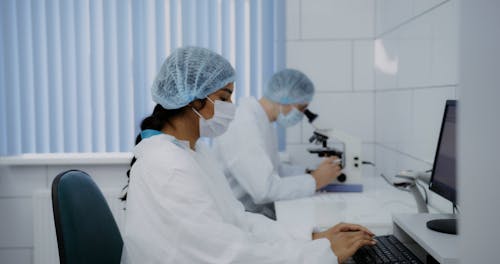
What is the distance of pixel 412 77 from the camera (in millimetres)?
2156

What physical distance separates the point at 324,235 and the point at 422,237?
1.15ft

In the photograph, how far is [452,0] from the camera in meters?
1.69

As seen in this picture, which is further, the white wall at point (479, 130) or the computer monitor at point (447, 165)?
the computer monitor at point (447, 165)

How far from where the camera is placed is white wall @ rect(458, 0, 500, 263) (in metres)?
0.50

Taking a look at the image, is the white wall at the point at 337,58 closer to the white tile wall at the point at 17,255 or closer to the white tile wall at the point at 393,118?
the white tile wall at the point at 393,118

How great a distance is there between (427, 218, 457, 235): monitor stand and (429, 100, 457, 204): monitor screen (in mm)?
69

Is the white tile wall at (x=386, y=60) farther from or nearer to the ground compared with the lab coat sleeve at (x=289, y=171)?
farther from the ground

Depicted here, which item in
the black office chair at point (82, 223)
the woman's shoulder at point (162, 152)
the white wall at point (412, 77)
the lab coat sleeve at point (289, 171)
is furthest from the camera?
the lab coat sleeve at point (289, 171)

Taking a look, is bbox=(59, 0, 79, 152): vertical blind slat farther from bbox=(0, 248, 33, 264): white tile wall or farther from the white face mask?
the white face mask

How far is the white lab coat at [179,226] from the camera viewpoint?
117cm

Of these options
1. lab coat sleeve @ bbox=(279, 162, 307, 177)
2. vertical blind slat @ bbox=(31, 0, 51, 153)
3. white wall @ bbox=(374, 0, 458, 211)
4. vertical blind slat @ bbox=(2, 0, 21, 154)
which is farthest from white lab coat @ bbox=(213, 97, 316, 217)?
vertical blind slat @ bbox=(2, 0, 21, 154)

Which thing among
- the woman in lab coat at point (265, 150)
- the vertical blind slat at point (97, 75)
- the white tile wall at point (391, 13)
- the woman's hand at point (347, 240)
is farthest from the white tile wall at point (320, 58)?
the woman's hand at point (347, 240)

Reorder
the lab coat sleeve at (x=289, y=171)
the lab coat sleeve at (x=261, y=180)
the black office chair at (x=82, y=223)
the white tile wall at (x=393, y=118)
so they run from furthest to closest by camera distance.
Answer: the lab coat sleeve at (x=289, y=171), the white tile wall at (x=393, y=118), the lab coat sleeve at (x=261, y=180), the black office chair at (x=82, y=223)

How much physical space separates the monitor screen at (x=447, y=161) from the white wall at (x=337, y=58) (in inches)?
59.5
